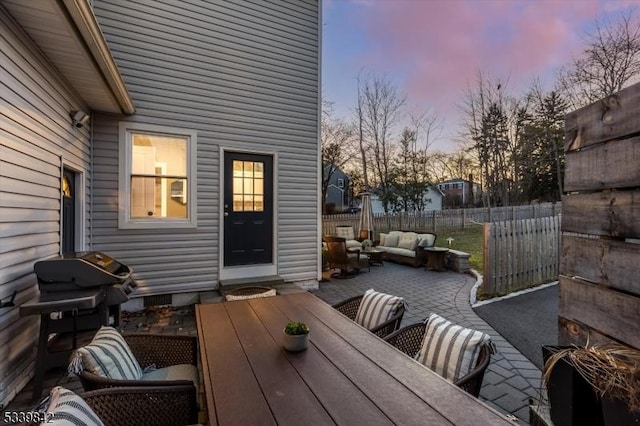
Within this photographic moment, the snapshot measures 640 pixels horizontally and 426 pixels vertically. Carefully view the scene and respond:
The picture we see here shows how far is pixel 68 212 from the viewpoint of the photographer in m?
4.11

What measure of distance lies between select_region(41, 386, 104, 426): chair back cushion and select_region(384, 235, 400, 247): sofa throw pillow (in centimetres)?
885

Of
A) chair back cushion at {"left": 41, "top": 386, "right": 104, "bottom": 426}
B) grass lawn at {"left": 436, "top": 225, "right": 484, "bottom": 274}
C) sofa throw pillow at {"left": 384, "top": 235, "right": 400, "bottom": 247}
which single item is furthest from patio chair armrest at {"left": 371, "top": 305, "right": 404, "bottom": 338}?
sofa throw pillow at {"left": 384, "top": 235, "right": 400, "bottom": 247}

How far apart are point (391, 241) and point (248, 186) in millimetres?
5266

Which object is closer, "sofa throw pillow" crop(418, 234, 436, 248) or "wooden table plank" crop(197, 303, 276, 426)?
"wooden table plank" crop(197, 303, 276, 426)

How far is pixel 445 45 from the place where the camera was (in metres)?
10.3

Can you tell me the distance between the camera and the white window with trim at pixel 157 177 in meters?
4.84

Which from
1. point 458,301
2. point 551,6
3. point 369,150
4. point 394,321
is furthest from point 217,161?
point 369,150

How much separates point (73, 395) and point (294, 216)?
496 cm

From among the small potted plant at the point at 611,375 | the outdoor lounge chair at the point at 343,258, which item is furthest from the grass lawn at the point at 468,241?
the small potted plant at the point at 611,375

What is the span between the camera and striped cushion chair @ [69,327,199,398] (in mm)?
1565

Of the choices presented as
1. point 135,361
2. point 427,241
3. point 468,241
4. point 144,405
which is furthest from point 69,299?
point 468,241

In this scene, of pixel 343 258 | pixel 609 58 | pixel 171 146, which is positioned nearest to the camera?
pixel 171 146

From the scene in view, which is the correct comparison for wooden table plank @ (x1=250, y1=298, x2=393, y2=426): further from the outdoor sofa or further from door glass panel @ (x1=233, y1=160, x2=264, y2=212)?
the outdoor sofa

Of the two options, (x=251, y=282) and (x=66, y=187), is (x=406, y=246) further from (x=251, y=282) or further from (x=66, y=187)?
(x=66, y=187)
